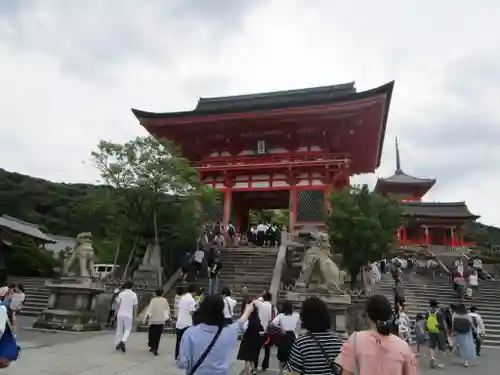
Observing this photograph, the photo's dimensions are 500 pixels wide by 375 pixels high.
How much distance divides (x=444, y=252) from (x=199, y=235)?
20.8 m

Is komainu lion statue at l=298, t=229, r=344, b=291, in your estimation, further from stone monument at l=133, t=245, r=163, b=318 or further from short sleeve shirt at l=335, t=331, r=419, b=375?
short sleeve shirt at l=335, t=331, r=419, b=375

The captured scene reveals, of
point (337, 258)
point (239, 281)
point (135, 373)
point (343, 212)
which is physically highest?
point (343, 212)

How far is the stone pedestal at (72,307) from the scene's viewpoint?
12367mm

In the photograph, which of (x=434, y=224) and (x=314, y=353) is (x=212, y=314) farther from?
(x=434, y=224)

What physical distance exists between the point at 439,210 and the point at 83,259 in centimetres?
3253

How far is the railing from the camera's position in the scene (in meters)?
22.1

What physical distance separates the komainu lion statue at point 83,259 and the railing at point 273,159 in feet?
36.0

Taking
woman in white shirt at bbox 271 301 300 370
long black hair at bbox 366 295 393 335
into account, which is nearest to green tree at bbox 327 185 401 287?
woman in white shirt at bbox 271 301 300 370

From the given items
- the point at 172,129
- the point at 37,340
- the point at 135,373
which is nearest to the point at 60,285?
the point at 37,340

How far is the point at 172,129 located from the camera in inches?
992

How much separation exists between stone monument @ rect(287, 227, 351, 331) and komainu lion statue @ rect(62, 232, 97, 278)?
610 centimetres

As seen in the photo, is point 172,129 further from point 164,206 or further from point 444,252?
point 444,252

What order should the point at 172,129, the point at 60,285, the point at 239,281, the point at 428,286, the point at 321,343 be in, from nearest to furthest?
the point at 321,343 → the point at 60,285 → the point at 239,281 → the point at 428,286 → the point at 172,129

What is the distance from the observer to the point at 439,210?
38125mm
